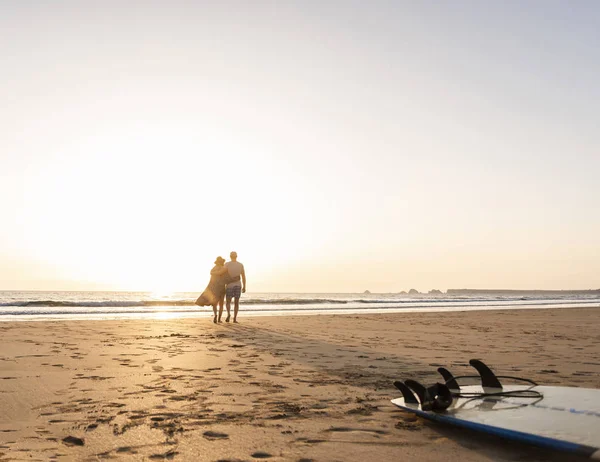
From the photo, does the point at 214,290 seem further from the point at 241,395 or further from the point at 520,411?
the point at 520,411

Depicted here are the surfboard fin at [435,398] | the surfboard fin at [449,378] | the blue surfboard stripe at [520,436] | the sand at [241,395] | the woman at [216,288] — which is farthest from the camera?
the woman at [216,288]

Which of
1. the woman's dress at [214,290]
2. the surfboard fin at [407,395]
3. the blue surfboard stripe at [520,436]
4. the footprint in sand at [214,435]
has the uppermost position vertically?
the woman's dress at [214,290]

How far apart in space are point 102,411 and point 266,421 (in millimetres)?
1400

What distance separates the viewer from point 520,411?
3.81 metres

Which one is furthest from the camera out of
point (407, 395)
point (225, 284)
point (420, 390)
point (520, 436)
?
point (225, 284)

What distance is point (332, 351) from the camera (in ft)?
28.0

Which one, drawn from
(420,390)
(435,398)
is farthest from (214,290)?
(435,398)

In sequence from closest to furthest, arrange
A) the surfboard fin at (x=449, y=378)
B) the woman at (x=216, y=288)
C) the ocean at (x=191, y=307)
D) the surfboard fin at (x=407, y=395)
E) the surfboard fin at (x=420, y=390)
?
the surfboard fin at (x=420, y=390) < the surfboard fin at (x=407, y=395) < the surfboard fin at (x=449, y=378) < the woman at (x=216, y=288) < the ocean at (x=191, y=307)

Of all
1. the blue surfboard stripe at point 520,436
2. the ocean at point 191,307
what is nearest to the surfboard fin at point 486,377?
the blue surfboard stripe at point 520,436

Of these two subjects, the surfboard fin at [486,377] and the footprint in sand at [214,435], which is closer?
the footprint in sand at [214,435]

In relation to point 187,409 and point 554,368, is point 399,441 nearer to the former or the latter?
point 187,409

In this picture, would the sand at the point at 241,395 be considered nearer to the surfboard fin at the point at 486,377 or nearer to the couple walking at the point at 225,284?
the surfboard fin at the point at 486,377

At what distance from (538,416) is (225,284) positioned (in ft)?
39.8

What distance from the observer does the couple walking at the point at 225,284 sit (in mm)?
14461
